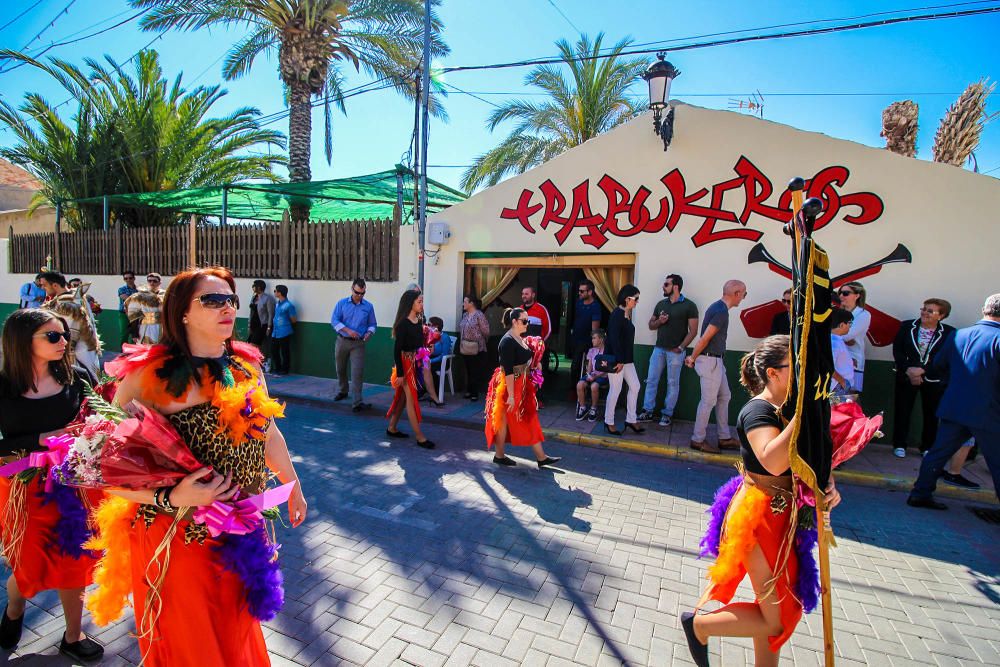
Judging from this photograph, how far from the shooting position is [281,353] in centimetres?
1021

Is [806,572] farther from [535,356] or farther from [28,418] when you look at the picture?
[28,418]

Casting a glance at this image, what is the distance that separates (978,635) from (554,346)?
27.3 ft

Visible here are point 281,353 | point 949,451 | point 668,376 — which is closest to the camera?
point 949,451

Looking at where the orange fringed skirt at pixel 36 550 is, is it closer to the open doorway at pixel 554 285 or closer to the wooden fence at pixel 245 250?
the open doorway at pixel 554 285

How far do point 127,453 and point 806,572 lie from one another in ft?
8.84

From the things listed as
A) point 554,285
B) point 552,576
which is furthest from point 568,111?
point 552,576

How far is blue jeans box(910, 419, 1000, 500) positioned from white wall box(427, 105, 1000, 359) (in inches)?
87.1

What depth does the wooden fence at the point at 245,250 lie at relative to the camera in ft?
31.4

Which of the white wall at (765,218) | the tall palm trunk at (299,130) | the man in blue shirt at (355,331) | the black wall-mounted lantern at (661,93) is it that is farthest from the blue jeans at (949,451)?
the tall palm trunk at (299,130)

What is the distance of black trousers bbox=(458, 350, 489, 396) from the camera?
28.1 ft

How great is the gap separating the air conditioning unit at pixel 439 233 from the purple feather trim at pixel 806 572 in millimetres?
7212

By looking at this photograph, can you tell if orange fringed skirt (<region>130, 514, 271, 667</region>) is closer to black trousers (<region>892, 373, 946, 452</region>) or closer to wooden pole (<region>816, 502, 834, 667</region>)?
wooden pole (<region>816, 502, 834, 667</region>)

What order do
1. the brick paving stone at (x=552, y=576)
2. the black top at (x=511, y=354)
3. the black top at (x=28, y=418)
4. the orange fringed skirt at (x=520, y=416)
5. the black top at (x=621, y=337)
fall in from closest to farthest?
the black top at (x=28, y=418) < the brick paving stone at (x=552, y=576) < the black top at (x=511, y=354) < the orange fringed skirt at (x=520, y=416) < the black top at (x=621, y=337)

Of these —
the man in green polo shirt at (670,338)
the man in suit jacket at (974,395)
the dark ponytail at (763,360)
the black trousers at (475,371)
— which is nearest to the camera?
the dark ponytail at (763,360)
